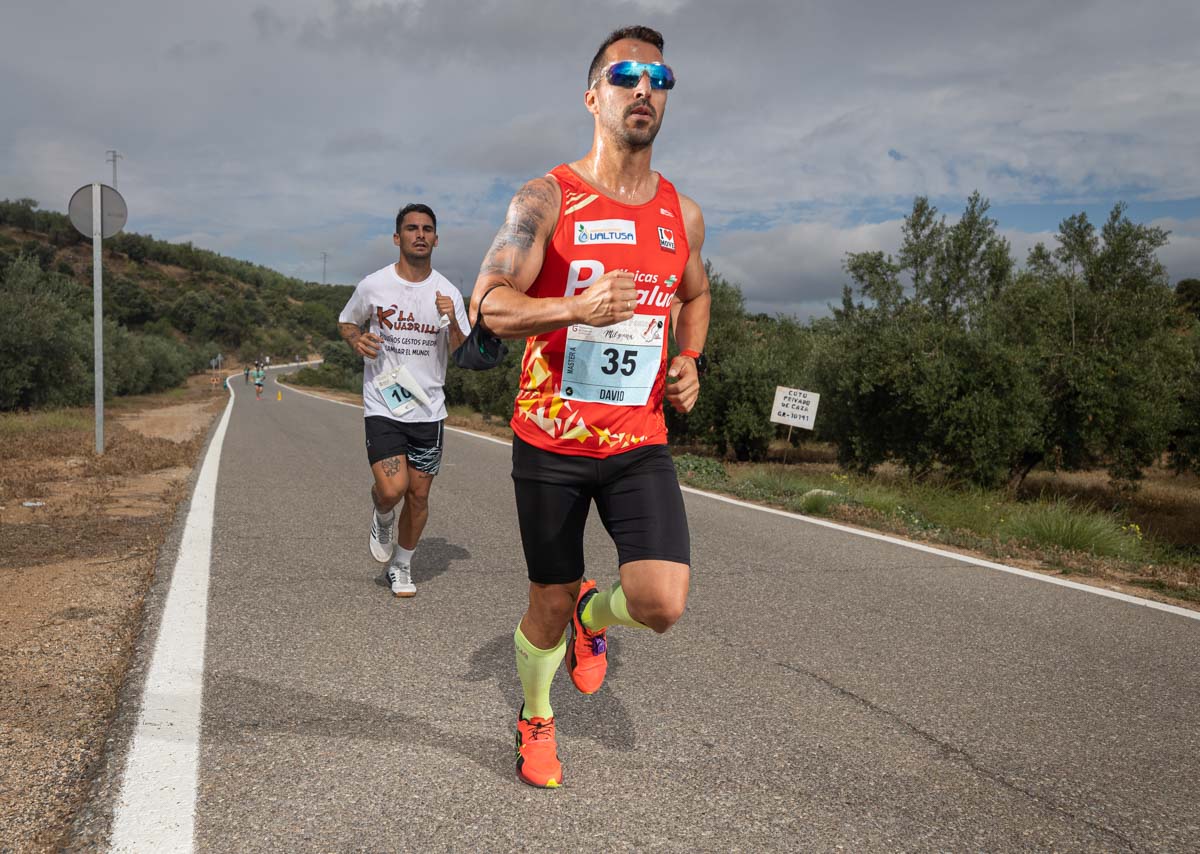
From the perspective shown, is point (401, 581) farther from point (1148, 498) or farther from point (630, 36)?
point (1148, 498)

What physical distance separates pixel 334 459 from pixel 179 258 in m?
125

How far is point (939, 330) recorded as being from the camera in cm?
1897

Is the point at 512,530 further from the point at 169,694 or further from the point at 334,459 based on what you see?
the point at 334,459

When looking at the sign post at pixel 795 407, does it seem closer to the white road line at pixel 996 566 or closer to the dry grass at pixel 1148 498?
the white road line at pixel 996 566

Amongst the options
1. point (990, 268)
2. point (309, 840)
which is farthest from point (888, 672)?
point (990, 268)

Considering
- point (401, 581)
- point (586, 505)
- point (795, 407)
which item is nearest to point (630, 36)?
point (586, 505)

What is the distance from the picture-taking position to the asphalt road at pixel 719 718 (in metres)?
2.60

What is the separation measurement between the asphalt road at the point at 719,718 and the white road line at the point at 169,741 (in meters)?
0.07

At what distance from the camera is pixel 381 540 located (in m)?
5.46

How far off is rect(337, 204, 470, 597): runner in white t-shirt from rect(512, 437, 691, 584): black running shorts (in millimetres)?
2536

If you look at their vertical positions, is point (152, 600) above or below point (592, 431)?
below

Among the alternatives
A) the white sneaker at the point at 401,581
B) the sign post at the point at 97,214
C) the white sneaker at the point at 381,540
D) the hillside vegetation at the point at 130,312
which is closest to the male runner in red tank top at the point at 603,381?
the white sneaker at the point at 401,581

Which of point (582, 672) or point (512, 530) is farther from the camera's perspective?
point (512, 530)

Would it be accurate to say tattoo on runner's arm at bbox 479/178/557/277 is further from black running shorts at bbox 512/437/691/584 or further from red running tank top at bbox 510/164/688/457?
black running shorts at bbox 512/437/691/584
